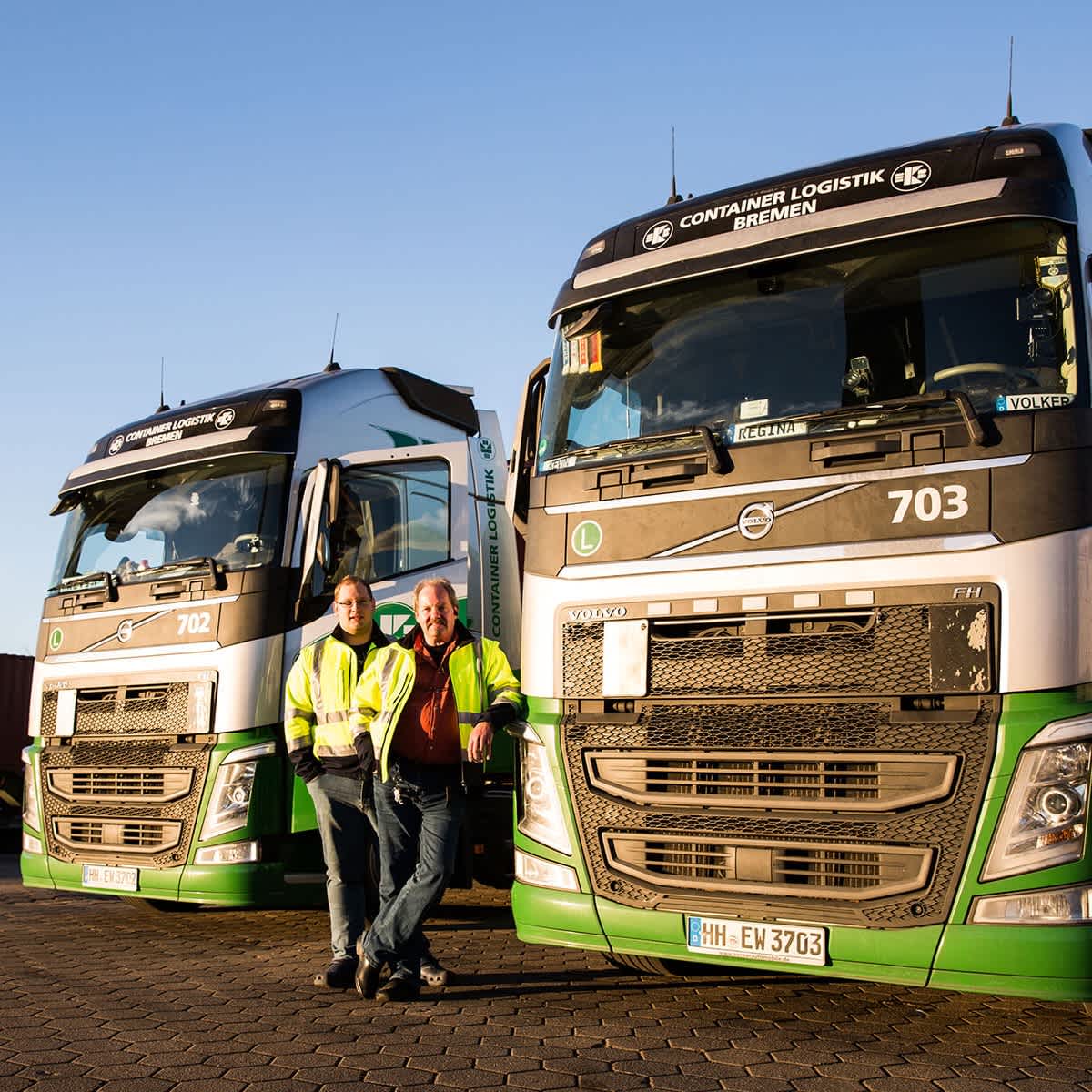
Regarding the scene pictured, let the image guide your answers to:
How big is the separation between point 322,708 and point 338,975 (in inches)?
52.5

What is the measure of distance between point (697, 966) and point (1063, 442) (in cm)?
330

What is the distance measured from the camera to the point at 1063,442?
529 centimetres

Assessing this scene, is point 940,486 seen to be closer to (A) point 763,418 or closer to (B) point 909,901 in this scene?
(A) point 763,418

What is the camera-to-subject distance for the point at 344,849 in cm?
704

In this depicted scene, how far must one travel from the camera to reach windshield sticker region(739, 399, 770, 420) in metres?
6.13

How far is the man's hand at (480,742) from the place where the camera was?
6.59 meters

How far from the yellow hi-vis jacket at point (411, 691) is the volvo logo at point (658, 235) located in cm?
210

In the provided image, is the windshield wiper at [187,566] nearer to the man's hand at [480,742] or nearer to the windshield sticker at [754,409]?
the man's hand at [480,742]

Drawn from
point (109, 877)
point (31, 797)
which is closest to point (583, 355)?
point (109, 877)

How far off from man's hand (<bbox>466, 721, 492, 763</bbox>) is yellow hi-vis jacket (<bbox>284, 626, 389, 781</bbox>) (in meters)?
0.73

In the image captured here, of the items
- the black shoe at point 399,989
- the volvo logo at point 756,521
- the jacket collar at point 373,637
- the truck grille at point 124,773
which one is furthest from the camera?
the truck grille at point 124,773

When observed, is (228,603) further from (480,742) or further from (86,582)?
(480,742)

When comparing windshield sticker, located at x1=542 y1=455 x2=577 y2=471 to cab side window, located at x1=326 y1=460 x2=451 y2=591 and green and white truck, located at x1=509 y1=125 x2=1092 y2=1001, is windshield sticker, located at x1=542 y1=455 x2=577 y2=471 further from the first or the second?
cab side window, located at x1=326 y1=460 x2=451 y2=591

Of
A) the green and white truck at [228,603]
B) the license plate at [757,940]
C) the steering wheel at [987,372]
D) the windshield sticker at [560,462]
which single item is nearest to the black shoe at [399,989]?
the license plate at [757,940]
